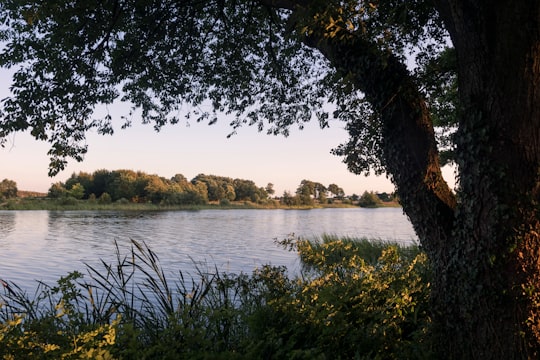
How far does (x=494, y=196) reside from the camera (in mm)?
3463

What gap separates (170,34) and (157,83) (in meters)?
0.99

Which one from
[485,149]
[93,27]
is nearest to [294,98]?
[93,27]

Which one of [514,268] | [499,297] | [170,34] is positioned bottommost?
[499,297]

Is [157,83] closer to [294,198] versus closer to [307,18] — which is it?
[307,18]

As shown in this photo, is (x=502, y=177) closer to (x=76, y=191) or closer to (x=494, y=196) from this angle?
(x=494, y=196)

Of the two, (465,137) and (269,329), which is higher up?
(465,137)

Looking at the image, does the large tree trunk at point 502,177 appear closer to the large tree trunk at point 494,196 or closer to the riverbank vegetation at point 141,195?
the large tree trunk at point 494,196

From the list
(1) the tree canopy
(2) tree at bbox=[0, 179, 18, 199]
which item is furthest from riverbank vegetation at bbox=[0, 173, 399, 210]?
(1) the tree canopy

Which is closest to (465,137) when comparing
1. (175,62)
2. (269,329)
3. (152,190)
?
(269,329)

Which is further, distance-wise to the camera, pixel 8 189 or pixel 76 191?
pixel 8 189

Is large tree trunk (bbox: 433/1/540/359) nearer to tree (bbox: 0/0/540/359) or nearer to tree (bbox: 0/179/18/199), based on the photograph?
tree (bbox: 0/0/540/359)

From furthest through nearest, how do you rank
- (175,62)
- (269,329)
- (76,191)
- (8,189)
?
1. (8,189)
2. (76,191)
3. (175,62)
4. (269,329)

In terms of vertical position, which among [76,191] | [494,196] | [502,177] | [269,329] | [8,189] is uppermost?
[8,189]

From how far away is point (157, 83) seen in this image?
8.18 m
